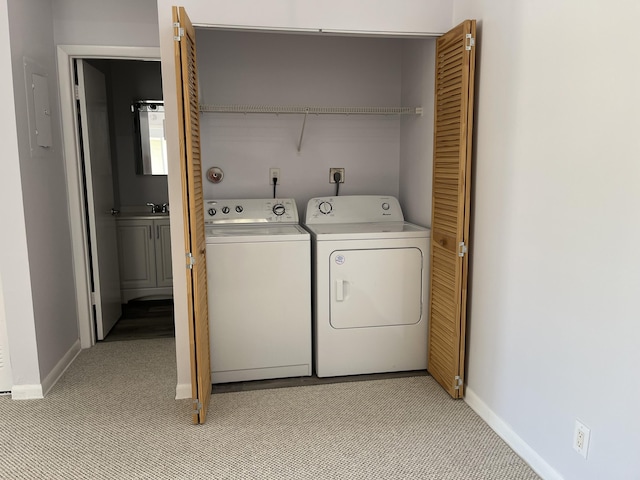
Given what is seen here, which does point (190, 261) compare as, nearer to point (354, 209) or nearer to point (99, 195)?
point (354, 209)

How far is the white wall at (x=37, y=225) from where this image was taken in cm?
273

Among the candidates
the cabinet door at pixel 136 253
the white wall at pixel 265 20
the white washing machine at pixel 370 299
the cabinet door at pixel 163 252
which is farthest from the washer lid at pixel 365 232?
the cabinet door at pixel 136 253

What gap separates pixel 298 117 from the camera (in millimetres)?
3621

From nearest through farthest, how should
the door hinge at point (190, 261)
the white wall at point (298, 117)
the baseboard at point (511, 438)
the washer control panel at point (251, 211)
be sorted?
the baseboard at point (511, 438)
the door hinge at point (190, 261)
the washer control panel at point (251, 211)
the white wall at point (298, 117)

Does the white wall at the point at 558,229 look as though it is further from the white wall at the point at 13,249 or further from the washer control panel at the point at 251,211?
the white wall at the point at 13,249

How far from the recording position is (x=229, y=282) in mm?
2914

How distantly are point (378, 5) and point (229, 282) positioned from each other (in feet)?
5.77

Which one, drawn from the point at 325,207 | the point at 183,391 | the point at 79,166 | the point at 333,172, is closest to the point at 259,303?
the point at 183,391

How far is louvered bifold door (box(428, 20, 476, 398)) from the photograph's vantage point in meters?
2.52

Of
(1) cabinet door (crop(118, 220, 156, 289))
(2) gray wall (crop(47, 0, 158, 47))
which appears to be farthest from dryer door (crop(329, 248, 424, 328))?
(1) cabinet door (crop(118, 220, 156, 289))

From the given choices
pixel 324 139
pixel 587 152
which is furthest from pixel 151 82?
pixel 587 152

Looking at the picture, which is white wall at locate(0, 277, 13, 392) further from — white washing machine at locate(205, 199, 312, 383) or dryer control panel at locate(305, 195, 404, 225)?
dryer control panel at locate(305, 195, 404, 225)

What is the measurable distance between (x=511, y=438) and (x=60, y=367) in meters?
2.70

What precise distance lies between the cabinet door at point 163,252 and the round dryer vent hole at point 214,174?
1359 millimetres
